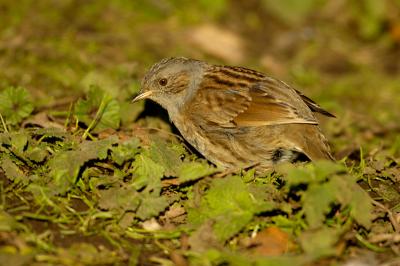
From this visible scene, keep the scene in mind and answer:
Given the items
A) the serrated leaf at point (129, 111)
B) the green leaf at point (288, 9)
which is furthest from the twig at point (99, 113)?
the green leaf at point (288, 9)

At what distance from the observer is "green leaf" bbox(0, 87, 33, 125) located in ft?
17.9

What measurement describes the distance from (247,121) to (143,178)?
4.32 ft

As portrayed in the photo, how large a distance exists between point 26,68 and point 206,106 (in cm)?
278

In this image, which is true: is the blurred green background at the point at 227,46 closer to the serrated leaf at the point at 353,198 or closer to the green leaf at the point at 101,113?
the green leaf at the point at 101,113


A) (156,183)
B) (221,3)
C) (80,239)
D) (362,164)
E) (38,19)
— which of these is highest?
(221,3)

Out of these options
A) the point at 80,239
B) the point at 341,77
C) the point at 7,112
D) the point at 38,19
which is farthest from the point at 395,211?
the point at 38,19

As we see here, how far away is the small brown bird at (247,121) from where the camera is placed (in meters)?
5.36

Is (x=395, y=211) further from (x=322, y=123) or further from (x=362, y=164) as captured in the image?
(x=322, y=123)

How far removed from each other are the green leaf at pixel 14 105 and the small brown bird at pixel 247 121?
3.85 ft

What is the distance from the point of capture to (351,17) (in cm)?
1064

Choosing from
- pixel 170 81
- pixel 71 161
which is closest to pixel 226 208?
pixel 71 161

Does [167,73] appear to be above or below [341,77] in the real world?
below

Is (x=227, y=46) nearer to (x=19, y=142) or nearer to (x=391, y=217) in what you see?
(x=19, y=142)

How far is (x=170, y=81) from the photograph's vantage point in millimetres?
5945
